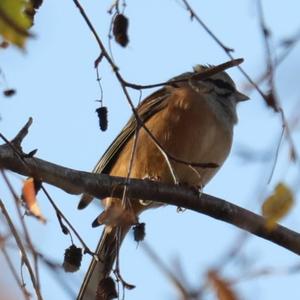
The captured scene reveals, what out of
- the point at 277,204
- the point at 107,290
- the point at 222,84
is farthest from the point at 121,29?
the point at 222,84

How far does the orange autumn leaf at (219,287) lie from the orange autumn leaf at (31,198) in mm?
920

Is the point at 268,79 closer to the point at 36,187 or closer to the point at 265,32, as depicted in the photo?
the point at 265,32

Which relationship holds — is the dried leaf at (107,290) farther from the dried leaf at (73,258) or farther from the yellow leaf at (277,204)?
the yellow leaf at (277,204)

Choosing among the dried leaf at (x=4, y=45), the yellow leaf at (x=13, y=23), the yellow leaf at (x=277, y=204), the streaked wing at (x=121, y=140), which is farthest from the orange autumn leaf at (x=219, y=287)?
the streaked wing at (x=121, y=140)

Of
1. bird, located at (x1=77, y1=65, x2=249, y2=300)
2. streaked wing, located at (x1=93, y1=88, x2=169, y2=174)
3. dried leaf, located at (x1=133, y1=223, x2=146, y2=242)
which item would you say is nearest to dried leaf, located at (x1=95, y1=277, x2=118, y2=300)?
dried leaf, located at (x1=133, y1=223, x2=146, y2=242)

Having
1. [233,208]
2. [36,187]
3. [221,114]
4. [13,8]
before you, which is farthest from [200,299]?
[221,114]

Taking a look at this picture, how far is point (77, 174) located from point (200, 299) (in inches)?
82.7

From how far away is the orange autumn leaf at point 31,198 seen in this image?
8.01ft

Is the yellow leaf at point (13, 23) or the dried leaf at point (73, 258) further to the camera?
the dried leaf at point (73, 258)

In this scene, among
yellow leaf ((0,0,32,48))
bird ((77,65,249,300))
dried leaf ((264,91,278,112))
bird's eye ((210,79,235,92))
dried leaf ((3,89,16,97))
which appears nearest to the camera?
yellow leaf ((0,0,32,48))

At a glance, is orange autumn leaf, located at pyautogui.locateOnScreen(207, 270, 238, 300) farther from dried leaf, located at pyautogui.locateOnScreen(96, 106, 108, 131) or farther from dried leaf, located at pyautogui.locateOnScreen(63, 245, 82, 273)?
dried leaf, located at pyautogui.locateOnScreen(96, 106, 108, 131)

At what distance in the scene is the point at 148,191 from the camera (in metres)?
3.95

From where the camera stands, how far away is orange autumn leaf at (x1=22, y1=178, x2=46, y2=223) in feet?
8.01

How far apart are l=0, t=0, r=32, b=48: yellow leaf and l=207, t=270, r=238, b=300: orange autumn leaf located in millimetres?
631
